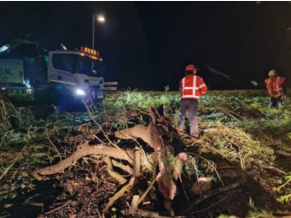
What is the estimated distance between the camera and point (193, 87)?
5227mm

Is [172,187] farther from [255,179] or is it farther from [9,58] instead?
[9,58]

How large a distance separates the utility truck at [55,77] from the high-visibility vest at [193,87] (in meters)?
5.56

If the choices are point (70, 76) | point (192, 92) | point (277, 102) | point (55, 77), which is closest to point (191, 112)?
point (192, 92)

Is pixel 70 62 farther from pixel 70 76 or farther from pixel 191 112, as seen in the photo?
pixel 191 112

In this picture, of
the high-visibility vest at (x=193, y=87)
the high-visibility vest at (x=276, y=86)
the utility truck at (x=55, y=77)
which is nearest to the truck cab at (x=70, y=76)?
the utility truck at (x=55, y=77)

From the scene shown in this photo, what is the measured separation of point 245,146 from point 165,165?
2018mm

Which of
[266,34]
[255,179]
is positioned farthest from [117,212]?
[266,34]

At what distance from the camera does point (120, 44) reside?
1331 inches

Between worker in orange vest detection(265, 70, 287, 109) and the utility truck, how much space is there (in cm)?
690

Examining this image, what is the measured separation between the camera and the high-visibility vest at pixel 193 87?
520 cm

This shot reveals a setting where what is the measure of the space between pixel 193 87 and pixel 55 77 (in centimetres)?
733

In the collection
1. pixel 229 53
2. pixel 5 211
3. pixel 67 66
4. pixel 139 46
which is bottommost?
pixel 5 211

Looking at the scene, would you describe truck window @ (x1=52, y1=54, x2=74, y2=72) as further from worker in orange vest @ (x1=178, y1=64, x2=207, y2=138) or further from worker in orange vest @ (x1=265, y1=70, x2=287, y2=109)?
worker in orange vest @ (x1=265, y1=70, x2=287, y2=109)

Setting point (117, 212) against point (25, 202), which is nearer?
point (117, 212)
